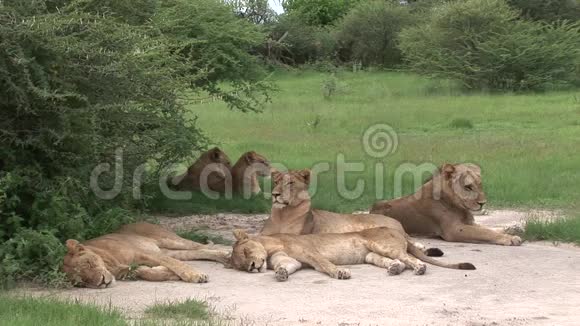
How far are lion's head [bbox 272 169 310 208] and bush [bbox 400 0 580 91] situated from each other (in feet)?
70.0

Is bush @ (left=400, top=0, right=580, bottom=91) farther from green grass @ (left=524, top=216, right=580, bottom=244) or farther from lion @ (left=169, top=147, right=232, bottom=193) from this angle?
green grass @ (left=524, top=216, right=580, bottom=244)

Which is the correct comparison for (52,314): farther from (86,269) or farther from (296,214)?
(296,214)

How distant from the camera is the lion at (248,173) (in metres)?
12.6

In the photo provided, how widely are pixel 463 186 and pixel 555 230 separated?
103 centimetres

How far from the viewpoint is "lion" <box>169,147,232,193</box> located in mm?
12711

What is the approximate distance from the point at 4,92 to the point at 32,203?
1.04m

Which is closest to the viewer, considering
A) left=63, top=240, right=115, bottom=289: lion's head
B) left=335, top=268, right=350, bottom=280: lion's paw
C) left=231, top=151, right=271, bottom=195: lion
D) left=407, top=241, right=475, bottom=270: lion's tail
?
left=63, top=240, right=115, bottom=289: lion's head

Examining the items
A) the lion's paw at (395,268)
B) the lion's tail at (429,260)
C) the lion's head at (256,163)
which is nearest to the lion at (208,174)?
the lion's head at (256,163)

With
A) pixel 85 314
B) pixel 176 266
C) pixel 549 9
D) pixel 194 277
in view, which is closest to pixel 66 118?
pixel 176 266

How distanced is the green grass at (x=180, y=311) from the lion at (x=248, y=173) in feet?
20.4

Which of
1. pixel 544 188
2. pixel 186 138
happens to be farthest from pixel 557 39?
pixel 186 138

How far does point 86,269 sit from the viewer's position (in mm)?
7156

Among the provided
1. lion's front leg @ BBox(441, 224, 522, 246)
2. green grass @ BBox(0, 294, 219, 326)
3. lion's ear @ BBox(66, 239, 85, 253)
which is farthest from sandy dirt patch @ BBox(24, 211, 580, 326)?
lion's front leg @ BBox(441, 224, 522, 246)

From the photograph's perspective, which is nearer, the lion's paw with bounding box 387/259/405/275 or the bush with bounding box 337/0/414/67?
the lion's paw with bounding box 387/259/405/275
